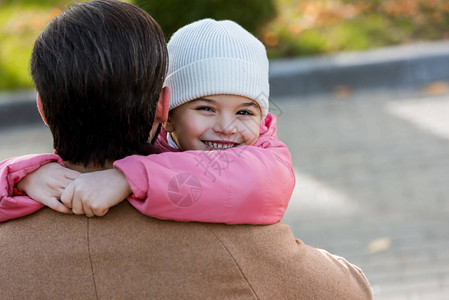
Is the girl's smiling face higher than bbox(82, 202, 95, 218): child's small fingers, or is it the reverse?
bbox(82, 202, 95, 218): child's small fingers

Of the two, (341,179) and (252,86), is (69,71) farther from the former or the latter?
(341,179)

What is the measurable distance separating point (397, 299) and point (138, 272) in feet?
8.32

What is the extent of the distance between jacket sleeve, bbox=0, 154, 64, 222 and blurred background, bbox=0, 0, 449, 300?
2289mm

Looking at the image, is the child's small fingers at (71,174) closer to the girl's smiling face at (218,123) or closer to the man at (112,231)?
the man at (112,231)

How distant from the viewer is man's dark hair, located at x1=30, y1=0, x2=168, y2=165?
1.34 m

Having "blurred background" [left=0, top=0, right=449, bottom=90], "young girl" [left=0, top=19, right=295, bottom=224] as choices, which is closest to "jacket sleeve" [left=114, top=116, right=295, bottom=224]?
"young girl" [left=0, top=19, right=295, bottom=224]

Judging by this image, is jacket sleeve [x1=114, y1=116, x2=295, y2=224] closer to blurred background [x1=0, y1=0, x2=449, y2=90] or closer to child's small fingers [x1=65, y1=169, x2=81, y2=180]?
child's small fingers [x1=65, y1=169, x2=81, y2=180]

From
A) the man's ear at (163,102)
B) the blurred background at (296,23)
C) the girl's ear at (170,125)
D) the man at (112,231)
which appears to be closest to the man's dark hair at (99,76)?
the man at (112,231)

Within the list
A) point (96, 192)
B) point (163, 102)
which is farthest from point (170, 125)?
point (96, 192)

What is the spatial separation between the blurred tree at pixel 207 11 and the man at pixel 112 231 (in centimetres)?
561

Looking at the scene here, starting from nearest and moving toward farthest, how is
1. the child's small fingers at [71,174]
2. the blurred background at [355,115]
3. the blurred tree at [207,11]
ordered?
1. the child's small fingers at [71,174]
2. the blurred background at [355,115]
3. the blurred tree at [207,11]

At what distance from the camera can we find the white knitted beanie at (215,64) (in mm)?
2074

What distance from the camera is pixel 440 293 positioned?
3516 millimetres

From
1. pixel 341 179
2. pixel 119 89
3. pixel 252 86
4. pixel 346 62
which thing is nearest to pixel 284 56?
pixel 346 62
